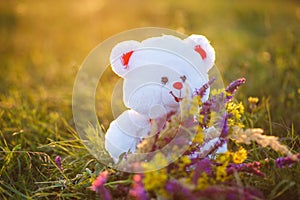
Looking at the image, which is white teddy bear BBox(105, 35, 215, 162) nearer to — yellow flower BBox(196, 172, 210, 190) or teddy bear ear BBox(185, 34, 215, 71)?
teddy bear ear BBox(185, 34, 215, 71)

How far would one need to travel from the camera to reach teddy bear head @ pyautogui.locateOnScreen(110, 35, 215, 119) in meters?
1.81

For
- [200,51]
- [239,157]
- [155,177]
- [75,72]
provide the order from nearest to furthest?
[155,177], [239,157], [200,51], [75,72]

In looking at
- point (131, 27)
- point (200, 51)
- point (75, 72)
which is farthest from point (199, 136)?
point (131, 27)

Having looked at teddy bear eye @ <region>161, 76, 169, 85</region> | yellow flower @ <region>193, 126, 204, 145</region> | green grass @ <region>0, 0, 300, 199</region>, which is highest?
teddy bear eye @ <region>161, 76, 169, 85</region>

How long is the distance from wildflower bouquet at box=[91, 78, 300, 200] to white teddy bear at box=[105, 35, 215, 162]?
19 cm

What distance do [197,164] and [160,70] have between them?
0.49 meters

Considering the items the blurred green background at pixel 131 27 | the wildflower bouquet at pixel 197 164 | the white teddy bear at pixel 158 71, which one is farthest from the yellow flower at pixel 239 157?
the blurred green background at pixel 131 27

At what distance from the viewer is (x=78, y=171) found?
2096 mm

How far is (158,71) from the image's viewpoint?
1818 mm

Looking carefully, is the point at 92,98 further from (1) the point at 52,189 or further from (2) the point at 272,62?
(2) the point at 272,62

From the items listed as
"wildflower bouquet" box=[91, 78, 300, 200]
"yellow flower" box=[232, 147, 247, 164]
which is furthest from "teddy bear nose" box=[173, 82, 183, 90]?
"yellow flower" box=[232, 147, 247, 164]

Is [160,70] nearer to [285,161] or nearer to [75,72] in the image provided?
[285,161]

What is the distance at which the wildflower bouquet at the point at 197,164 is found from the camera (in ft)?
4.60

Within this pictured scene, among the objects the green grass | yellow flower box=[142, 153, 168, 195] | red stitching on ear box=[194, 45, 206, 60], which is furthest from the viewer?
the green grass
